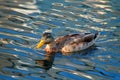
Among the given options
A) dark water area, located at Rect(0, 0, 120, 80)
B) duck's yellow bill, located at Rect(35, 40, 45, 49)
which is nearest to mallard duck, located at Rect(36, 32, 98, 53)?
duck's yellow bill, located at Rect(35, 40, 45, 49)

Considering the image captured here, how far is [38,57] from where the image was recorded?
53.7ft

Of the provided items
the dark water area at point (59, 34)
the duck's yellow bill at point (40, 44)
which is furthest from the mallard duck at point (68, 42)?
the dark water area at point (59, 34)

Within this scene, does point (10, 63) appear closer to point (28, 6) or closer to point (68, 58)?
point (68, 58)

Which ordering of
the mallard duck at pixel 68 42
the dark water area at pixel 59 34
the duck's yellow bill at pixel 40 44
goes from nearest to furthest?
1. the dark water area at pixel 59 34
2. the duck's yellow bill at pixel 40 44
3. the mallard duck at pixel 68 42

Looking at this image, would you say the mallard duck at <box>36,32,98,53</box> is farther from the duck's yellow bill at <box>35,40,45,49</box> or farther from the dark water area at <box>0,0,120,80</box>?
the dark water area at <box>0,0,120,80</box>

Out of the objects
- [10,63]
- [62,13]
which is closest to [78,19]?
[62,13]

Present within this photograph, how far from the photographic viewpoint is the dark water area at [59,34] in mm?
15011

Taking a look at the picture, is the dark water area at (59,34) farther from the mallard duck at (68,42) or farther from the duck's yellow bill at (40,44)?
the mallard duck at (68,42)

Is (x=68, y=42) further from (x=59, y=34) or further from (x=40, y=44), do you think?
(x=59, y=34)

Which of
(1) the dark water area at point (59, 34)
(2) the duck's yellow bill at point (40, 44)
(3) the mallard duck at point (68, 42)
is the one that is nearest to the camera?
(1) the dark water area at point (59, 34)

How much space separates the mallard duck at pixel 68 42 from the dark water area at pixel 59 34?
1.07ft

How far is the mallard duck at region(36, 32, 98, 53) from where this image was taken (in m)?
17.5

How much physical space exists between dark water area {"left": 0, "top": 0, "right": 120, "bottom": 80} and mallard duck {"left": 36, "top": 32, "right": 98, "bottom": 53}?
0.32m

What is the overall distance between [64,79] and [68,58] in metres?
2.30
